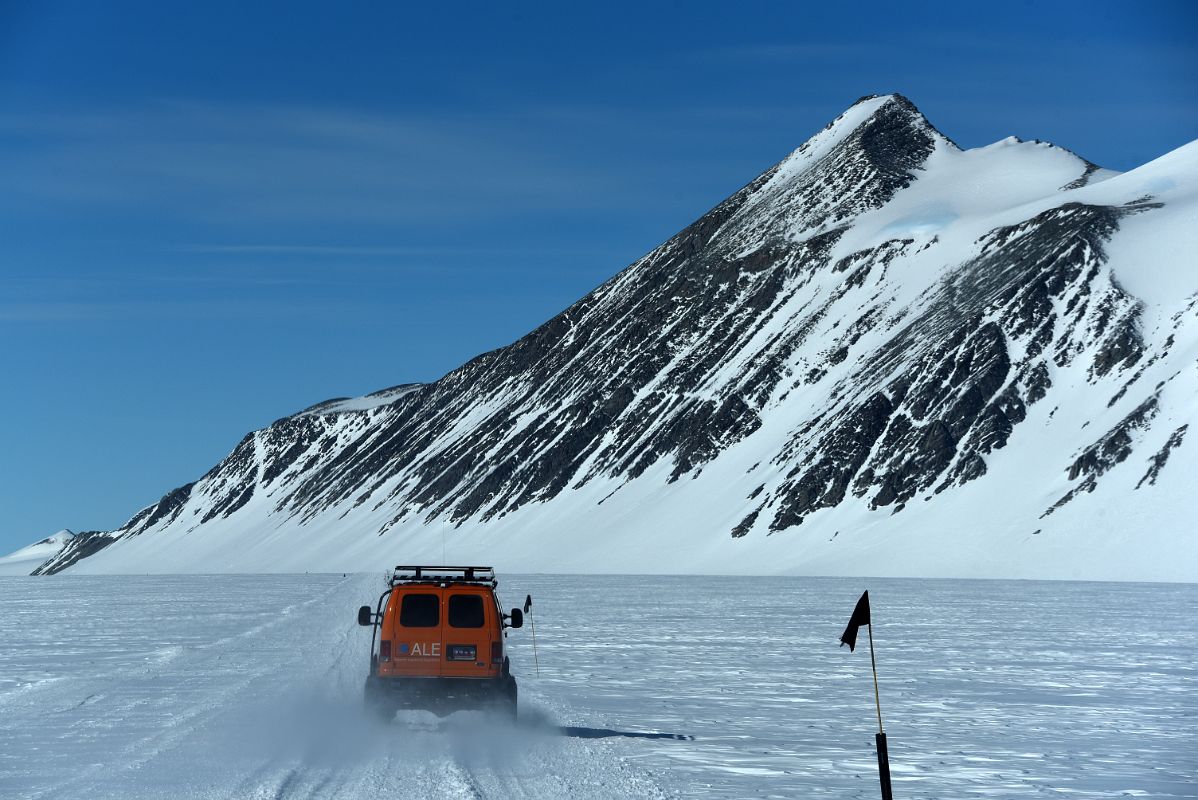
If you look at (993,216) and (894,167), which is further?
(894,167)

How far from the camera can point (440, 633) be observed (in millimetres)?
20438

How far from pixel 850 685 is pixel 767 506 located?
96.9 meters

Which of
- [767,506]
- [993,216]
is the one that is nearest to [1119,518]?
[767,506]

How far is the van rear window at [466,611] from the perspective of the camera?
2066cm

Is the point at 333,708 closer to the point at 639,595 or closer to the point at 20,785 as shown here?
the point at 20,785

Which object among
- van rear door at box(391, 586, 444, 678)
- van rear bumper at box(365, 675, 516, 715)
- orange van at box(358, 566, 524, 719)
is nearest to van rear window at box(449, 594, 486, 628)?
orange van at box(358, 566, 524, 719)

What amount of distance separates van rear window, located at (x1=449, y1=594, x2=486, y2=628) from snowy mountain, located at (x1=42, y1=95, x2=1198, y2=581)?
69.8 m

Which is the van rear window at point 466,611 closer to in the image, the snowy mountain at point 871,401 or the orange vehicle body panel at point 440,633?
the orange vehicle body panel at point 440,633

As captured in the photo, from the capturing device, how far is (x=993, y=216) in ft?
510

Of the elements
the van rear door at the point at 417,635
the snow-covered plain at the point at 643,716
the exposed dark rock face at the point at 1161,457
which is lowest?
the snow-covered plain at the point at 643,716

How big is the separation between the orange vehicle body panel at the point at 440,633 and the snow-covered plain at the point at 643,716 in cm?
98

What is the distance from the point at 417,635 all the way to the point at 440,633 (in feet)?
1.12

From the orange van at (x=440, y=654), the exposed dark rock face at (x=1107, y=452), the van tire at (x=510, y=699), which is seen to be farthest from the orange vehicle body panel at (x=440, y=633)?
the exposed dark rock face at (x=1107, y=452)

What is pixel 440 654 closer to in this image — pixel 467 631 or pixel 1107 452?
pixel 467 631
